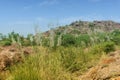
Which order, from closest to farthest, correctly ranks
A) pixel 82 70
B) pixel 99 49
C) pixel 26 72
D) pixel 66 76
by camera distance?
1. pixel 26 72
2. pixel 66 76
3. pixel 82 70
4. pixel 99 49

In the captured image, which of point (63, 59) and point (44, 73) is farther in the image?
point (63, 59)

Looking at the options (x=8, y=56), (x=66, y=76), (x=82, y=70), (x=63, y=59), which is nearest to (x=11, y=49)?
(x=8, y=56)

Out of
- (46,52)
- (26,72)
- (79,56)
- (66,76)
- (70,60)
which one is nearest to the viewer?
(26,72)

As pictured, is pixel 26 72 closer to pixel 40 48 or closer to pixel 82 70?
pixel 40 48

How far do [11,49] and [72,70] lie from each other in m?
3.05

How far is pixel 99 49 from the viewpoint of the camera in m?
17.6

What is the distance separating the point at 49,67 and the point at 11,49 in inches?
174

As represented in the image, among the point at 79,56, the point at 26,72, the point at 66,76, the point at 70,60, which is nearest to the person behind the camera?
the point at 26,72

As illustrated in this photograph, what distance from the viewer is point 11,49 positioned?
1373cm

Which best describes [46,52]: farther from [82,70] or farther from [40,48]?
[82,70]

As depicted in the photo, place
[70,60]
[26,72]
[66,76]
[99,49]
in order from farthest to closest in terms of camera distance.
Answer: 1. [99,49]
2. [70,60]
3. [66,76]
4. [26,72]

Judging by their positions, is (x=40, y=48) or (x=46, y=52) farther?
(x=46, y=52)

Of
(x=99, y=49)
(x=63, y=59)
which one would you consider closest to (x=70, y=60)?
(x=63, y=59)

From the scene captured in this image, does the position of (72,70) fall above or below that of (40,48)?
below
